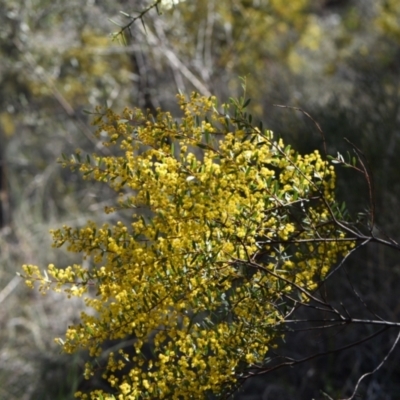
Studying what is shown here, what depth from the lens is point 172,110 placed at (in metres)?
7.19

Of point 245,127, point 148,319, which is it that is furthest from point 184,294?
point 245,127

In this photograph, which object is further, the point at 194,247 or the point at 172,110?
the point at 172,110

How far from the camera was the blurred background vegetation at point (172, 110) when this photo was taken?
444 cm

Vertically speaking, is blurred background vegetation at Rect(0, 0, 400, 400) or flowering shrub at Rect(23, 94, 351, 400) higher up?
blurred background vegetation at Rect(0, 0, 400, 400)

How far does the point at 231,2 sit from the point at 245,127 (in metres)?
6.43

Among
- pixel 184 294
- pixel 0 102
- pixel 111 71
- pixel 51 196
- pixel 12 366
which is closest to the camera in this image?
pixel 184 294

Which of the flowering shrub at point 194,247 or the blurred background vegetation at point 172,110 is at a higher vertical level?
the blurred background vegetation at point 172,110

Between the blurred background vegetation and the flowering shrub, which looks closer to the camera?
the flowering shrub

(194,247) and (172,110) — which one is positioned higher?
(172,110)

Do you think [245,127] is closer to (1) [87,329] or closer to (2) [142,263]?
(2) [142,263]

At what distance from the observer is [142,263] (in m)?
2.16

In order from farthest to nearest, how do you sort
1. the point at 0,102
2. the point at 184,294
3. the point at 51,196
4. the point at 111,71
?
the point at 51,196 → the point at 111,71 → the point at 0,102 → the point at 184,294

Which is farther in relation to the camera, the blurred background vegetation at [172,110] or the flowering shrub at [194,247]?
the blurred background vegetation at [172,110]

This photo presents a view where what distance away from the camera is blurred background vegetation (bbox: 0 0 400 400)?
4438 millimetres
